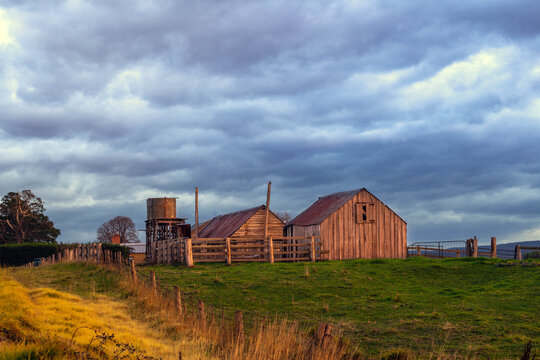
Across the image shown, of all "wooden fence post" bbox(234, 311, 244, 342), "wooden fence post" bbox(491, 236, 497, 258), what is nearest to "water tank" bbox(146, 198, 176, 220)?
"wooden fence post" bbox(491, 236, 497, 258)

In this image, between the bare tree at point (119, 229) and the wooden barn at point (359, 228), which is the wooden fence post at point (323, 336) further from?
the bare tree at point (119, 229)

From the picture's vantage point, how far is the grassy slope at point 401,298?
1420cm

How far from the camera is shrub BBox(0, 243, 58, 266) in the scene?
49.7m

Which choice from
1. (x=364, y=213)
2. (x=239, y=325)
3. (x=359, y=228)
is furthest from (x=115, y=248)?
(x=239, y=325)

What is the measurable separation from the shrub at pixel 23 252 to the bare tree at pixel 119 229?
1604 inches

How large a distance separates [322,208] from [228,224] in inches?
442

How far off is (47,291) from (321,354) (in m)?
13.4

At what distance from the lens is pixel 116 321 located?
16.3 metres

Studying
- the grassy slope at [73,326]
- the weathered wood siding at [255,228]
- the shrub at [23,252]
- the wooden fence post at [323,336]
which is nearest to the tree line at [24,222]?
the shrub at [23,252]

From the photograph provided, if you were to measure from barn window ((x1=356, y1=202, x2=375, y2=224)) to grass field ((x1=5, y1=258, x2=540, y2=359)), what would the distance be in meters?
7.35

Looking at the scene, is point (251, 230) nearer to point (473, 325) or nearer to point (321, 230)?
→ point (321, 230)

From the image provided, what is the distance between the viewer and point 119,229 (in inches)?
3671

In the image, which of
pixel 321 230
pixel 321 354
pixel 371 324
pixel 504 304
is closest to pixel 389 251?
pixel 321 230

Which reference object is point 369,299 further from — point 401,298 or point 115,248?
point 115,248
